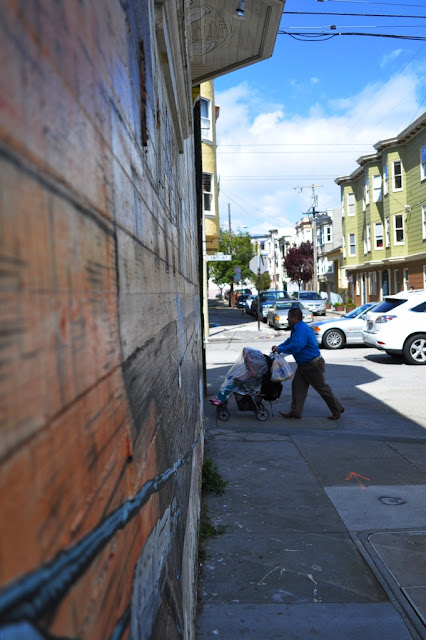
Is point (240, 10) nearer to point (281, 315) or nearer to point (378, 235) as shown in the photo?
point (281, 315)

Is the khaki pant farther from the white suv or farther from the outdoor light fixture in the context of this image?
the white suv

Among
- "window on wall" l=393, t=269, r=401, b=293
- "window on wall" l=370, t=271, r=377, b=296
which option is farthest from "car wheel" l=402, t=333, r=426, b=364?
"window on wall" l=370, t=271, r=377, b=296

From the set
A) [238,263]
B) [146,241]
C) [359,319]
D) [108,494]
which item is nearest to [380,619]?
[146,241]

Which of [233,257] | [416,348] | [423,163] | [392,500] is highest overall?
[423,163]

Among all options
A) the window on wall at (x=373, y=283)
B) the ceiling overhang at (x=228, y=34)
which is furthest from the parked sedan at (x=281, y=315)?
the ceiling overhang at (x=228, y=34)

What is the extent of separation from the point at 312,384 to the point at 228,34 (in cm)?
521

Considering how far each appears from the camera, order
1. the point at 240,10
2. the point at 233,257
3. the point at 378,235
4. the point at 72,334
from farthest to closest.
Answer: the point at 233,257 → the point at 378,235 → the point at 240,10 → the point at 72,334

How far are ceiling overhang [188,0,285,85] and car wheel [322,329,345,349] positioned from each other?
13054 mm

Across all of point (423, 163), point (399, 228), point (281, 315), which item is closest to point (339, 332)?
point (281, 315)

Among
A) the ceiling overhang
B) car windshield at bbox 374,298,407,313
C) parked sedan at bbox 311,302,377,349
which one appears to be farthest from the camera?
parked sedan at bbox 311,302,377,349

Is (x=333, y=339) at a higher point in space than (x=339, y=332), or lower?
lower

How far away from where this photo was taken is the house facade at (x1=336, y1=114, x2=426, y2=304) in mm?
35875

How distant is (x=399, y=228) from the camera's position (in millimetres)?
39406

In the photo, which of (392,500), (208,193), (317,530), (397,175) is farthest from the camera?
(397,175)
